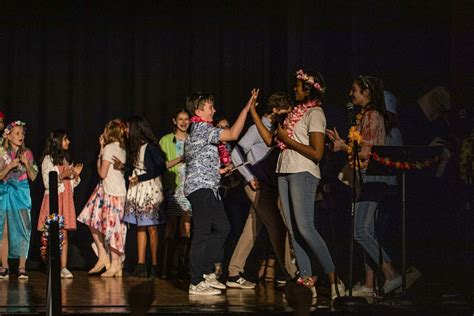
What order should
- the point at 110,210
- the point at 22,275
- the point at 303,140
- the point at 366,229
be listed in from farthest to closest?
the point at 110,210, the point at 22,275, the point at 366,229, the point at 303,140

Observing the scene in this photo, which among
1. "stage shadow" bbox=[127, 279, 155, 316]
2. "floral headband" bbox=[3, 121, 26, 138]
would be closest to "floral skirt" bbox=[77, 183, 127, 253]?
"floral headband" bbox=[3, 121, 26, 138]

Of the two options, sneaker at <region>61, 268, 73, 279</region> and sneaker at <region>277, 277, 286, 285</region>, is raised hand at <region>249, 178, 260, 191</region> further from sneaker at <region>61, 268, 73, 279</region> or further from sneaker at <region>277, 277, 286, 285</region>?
sneaker at <region>61, 268, 73, 279</region>

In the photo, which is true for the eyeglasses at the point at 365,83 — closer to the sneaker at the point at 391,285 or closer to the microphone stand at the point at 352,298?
the microphone stand at the point at 352,298

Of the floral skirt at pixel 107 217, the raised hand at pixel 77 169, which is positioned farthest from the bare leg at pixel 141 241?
the raised hand at pixel 77 169

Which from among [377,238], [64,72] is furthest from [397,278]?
[64,72]

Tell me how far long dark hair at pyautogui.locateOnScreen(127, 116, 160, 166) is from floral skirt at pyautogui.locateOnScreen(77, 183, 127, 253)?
0.43m

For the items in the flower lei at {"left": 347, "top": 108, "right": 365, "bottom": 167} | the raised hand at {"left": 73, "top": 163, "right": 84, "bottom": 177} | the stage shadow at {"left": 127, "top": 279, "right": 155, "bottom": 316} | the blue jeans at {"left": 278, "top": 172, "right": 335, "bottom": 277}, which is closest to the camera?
the stage shadow at {"left": 127, "top": 279, "right": 155, "bottom": 316}

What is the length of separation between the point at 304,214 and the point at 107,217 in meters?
2.71

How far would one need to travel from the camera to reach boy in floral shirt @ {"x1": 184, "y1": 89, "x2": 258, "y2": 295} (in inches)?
289

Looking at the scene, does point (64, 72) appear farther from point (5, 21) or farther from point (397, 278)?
point (397, 278)

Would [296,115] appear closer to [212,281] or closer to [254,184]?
[254,184]

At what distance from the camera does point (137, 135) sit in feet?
29.6

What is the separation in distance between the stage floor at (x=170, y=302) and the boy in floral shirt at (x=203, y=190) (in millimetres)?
288

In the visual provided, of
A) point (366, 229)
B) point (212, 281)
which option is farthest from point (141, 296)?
point (212, 281)
